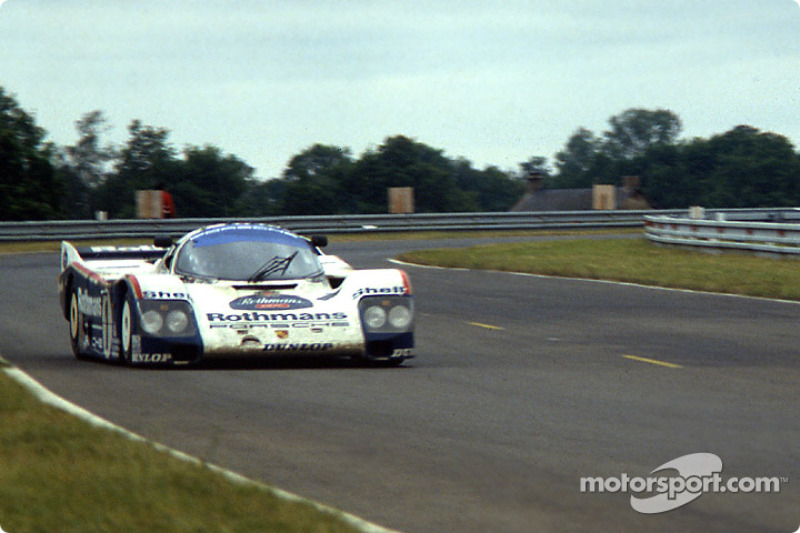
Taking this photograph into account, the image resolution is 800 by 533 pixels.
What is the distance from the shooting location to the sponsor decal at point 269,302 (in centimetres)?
968

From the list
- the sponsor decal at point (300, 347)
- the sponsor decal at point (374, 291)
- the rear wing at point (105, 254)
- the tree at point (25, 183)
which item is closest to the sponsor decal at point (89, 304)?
the rear wing at point (105, 254)

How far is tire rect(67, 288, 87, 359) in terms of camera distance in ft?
35.6

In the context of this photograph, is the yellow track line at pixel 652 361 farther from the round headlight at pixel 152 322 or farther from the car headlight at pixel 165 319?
the round headlight at pixel 152 322

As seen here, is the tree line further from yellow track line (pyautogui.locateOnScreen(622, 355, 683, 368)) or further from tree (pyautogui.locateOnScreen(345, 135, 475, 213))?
yellow track line (pyautogui.locateOnScreen(622, 355, 683, 368))

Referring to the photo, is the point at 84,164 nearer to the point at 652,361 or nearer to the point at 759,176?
the point at 759,176

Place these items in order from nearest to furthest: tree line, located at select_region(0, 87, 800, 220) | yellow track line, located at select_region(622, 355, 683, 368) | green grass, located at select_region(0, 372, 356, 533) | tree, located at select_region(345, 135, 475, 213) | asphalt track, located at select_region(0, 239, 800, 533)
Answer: green grass, located at select_region(0, 372, 356, 533) → asphalt track, located at select_region(0, 239, 800, 533) → yellow track line, located at select_region(622, 355, 683, 368) → tree line, located at select_region(0, 87, 800, 220) → tree, located at select_region(345, 135, 475, 213)

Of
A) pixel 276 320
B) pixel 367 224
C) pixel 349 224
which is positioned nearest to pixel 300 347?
pixel 276 320

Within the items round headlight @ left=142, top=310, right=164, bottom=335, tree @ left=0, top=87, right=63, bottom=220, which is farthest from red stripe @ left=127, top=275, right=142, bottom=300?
tree @ left=0, top=87, right=63, bottom=220

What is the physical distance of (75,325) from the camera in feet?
36.6

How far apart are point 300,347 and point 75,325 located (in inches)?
99.5

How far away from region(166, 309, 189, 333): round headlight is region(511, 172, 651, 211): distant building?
96.0 metres

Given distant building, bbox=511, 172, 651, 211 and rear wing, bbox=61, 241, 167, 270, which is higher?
rear wing, bbox=61, 241, 167, 270

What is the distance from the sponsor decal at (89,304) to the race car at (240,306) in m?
0.01

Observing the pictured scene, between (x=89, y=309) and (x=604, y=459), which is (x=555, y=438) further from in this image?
(x=89, y=309)
